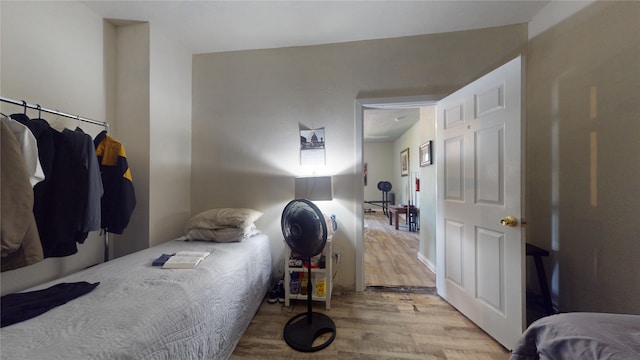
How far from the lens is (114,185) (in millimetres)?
1565

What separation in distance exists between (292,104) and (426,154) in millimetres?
1969

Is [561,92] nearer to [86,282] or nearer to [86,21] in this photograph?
[86,282]

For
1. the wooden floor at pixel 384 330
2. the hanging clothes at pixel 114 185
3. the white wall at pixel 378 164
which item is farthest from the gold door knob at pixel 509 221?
the white wall at pixel 378 164

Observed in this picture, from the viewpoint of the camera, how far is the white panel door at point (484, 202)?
1.34 meters

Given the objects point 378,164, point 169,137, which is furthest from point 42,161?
point 378,164

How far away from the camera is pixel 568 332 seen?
705mm

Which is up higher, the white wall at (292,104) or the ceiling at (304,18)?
the ceiling at (304,18)

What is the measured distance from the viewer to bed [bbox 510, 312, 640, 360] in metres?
0.62

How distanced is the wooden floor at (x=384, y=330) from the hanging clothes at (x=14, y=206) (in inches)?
48.5

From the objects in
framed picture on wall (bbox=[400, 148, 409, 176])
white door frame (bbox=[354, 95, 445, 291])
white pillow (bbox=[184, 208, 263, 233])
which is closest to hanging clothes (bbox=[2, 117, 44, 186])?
white pillow (bbox=[184, 208, 263, 233])

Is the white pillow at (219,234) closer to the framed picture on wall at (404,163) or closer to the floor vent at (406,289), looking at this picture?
the floor vent at (406,289)

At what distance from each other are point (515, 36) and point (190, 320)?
3301 mm

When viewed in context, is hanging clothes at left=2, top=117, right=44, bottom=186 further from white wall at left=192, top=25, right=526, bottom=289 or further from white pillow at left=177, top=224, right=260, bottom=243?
white wall at left=192, top=25, right=526, bottom=289

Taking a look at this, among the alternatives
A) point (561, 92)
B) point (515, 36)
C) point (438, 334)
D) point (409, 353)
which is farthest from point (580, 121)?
point (409, 353)
